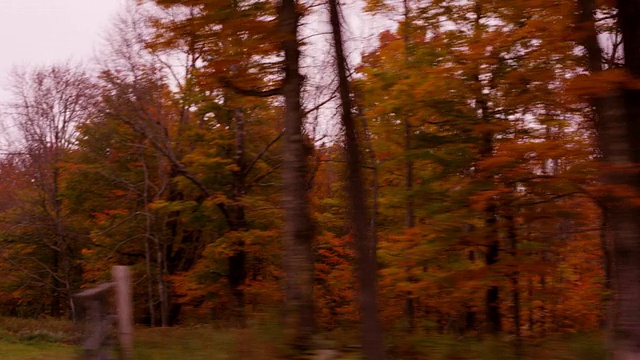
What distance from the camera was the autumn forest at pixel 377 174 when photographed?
7684mm

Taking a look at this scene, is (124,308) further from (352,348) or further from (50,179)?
(50,179)

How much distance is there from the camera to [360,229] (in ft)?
23.5

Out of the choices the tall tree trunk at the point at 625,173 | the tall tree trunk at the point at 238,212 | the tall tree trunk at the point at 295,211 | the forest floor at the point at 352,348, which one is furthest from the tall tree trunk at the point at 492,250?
the tall tree trunk at the point at 238,212

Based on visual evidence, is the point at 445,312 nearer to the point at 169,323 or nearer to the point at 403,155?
the point at 403,155

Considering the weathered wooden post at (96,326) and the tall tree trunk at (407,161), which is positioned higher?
the tall tree trunk at (407,161)

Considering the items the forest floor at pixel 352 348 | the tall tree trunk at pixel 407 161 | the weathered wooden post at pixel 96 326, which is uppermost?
the tall tree trunk at pixel 407 161

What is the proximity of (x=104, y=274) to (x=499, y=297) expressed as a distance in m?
16.8

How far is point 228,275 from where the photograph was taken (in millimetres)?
21344

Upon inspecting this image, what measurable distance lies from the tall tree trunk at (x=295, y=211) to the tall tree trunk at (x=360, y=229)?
797 mm

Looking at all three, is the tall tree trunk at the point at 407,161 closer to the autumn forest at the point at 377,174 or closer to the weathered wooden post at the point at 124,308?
the autumn forest at the point at 377,174

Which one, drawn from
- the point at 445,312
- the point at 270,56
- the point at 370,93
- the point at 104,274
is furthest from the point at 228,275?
the point at 270,56

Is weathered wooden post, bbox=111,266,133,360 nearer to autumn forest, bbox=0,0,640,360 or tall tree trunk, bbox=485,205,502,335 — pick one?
autumn forest, bbox=0,0,640,360

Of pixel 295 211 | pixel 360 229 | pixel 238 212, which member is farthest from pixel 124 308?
pixel 238 212

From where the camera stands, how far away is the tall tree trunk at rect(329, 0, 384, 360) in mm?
6906
